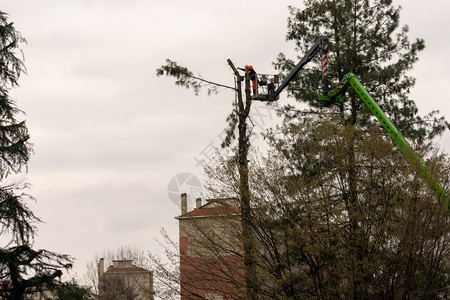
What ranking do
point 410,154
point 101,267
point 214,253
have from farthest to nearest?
point 101,267
point 214,253
point 410,154

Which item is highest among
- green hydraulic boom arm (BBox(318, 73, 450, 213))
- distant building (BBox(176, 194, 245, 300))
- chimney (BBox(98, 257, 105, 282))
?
chimney (BBox(98, 257, 105, 282))

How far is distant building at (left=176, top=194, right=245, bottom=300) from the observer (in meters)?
18.9

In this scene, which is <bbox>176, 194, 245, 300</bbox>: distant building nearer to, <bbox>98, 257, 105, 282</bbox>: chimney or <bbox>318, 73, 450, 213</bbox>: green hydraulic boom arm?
<bbox>318, 73, 450, 213</bbox>: green hydraulic boom arm

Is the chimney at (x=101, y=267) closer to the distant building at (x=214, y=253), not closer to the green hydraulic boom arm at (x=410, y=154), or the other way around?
the distant building at (x=214, y=253)

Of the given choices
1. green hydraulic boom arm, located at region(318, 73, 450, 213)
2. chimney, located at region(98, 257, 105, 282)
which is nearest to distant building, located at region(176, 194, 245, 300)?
green hydraulic boom arm, located at region(318, 73, 450, 213)

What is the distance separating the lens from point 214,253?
19531mm

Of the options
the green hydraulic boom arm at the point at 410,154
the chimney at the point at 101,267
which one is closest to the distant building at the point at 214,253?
the green hydraulic boom arm at the point at 410,154

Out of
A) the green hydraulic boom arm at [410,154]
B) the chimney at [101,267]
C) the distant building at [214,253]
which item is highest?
the chimney at [101,267]

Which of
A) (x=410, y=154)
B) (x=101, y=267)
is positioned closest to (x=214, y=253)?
(x=410, y=154)

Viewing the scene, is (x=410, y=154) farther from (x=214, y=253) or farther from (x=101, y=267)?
(x=101, y=267)

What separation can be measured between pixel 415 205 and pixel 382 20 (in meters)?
12.7

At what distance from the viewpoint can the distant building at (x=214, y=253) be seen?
18.9 metres

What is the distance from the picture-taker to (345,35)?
88.8ft

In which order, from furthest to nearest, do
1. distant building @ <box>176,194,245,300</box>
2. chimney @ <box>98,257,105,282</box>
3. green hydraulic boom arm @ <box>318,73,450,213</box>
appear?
1. chimney @ <box>98,257,105,282</box>
2. distant building @ <box>176,194,245,300</box>
3. green hydraulic boom arm @ <box>318,73,450,213</box>
